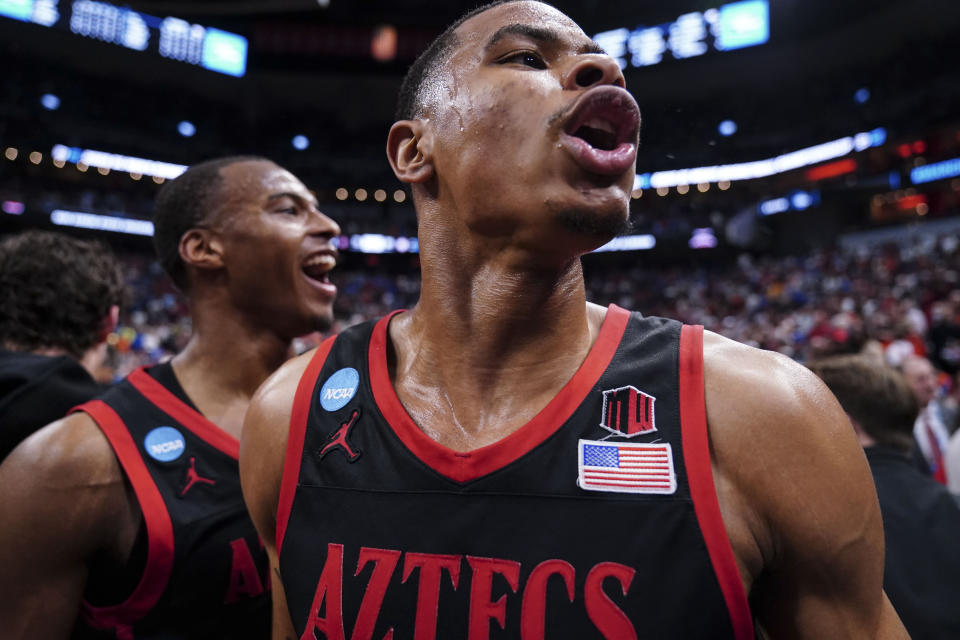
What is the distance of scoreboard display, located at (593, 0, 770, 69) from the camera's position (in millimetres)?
18500

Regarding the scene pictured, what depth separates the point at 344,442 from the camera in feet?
4.35

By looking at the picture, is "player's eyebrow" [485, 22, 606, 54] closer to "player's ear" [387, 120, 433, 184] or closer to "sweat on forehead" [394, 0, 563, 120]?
"sweat on forehead" [394, 0, 563, 120]

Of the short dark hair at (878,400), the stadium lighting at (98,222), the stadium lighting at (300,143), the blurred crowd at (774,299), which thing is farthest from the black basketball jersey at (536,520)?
the stadium lighting at (300,143)

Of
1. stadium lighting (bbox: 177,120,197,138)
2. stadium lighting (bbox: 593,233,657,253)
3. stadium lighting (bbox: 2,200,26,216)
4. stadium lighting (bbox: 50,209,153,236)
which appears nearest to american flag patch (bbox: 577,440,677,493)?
stadium lighting (bbox: 593,233,657,253)

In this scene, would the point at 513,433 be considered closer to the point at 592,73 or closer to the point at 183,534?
the point at 592,73

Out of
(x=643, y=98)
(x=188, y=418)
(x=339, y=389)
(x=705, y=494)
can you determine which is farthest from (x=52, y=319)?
(x=643, y=98)

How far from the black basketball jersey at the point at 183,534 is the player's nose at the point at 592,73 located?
55.6 inches

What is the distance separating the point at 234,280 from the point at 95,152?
78.2 feet

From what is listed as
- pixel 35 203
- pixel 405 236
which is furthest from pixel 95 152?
pixel 405 236

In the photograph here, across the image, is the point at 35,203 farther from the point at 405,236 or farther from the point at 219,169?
the point at 219,169

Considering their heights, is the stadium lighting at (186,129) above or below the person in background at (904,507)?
above

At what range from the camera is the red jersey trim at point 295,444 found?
131 cm

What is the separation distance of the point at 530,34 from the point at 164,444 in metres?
1.49

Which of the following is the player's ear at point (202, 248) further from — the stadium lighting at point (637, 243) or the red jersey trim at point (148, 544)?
the stadium lighting at point (637, 243)
